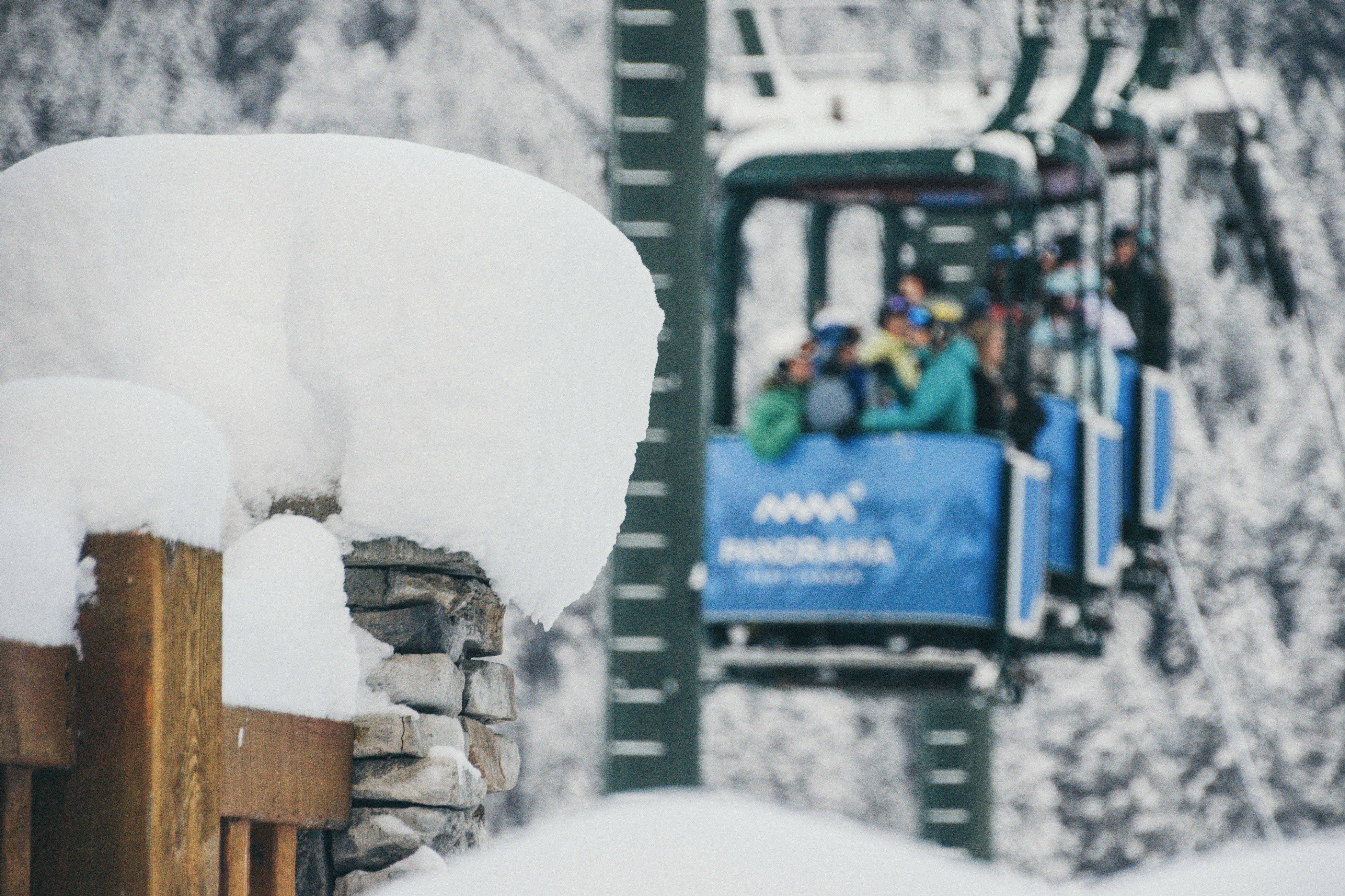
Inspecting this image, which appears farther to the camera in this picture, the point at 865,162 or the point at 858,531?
the point at 865,162

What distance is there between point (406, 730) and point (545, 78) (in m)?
14.1

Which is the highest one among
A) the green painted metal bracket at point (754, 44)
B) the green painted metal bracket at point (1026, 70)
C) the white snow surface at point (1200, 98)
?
the green painted metal bracket at point (754, 44)

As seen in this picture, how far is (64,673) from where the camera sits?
2053mm

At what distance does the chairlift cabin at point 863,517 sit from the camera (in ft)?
22.1

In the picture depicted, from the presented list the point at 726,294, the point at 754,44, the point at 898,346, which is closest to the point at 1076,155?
the point at 898,346

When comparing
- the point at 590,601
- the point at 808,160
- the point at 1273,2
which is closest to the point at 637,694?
the point at 808,160

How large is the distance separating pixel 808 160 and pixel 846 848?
5113 mm

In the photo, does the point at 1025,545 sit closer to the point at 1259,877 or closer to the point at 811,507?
the point at 811,507

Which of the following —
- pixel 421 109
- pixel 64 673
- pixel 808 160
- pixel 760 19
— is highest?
pixel 421 109

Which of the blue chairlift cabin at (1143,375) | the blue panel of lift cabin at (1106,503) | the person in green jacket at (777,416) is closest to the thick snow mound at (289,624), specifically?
the person in green jacket at (777,416)

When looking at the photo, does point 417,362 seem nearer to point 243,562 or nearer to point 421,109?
point 243,562

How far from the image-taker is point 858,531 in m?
6.85

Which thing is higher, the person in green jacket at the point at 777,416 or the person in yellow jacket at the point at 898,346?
the person in yellow jacket at the point at 898,346

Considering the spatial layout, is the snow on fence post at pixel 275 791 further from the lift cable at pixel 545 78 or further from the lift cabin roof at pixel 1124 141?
the lift cable at pixel 545 78
